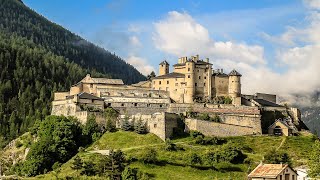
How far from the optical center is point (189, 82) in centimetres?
9469

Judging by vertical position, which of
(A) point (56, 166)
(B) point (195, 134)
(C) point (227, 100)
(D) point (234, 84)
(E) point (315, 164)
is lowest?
(A) point (56, 166)

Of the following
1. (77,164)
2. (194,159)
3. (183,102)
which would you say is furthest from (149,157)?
(183,102)

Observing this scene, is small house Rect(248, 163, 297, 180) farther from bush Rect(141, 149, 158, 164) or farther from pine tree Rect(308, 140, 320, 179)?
bush Rect(141, 149, 158, 164)

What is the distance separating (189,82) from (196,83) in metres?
1.58

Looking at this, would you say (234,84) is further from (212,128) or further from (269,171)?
(269,171)

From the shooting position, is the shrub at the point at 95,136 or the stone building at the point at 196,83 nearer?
the shrub at the point at 95,136

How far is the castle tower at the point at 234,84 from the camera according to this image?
317ft

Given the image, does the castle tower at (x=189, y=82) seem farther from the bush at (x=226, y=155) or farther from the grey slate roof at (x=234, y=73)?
the bush at (x=226, y=155)

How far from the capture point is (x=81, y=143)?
269ft

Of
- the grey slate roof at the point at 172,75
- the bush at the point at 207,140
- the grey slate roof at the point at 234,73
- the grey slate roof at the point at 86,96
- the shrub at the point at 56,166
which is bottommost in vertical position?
the shrub at the point at 56,166

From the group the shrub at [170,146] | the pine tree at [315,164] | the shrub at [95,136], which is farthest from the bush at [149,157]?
the pine tree at [315,164]

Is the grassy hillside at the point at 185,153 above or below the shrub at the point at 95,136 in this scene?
below

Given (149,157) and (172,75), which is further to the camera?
(172,75)

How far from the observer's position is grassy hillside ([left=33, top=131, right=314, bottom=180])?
234ft
